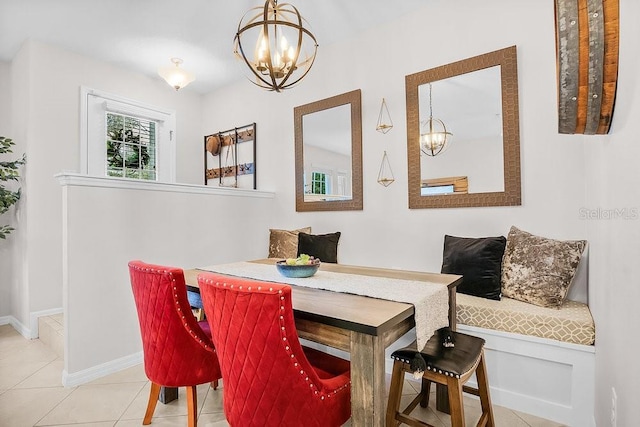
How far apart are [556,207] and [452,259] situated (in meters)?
0.74

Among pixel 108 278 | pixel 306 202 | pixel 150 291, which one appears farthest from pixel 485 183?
pixel 108 278

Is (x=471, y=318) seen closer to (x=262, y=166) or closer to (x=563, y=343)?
(x=563, y=343)

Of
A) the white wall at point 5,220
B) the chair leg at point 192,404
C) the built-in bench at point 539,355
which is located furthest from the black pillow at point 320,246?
the white wall at point 5,220

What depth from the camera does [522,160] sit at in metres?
2.40

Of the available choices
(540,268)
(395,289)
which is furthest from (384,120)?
(395,289)

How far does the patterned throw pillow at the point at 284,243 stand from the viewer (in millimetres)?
3447

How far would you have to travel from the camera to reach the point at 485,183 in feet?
8.32

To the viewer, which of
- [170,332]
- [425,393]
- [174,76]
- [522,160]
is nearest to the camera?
[170,332]

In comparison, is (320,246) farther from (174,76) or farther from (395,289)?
(174,76)

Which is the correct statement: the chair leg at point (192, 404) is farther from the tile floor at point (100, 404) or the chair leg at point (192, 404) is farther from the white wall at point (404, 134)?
the white wall at point (404, 134)

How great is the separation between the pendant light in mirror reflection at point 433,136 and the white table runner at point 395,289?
1355mm

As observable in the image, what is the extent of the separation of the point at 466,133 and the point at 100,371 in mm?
3144

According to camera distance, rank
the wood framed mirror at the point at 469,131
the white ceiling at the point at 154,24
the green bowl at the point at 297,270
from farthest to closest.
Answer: the white ceiling at the point at 154,24
the wood framed mirror at the point at 469,131
the green bowl at the point at 297,270

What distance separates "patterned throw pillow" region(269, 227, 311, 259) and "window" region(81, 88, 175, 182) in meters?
1.81
